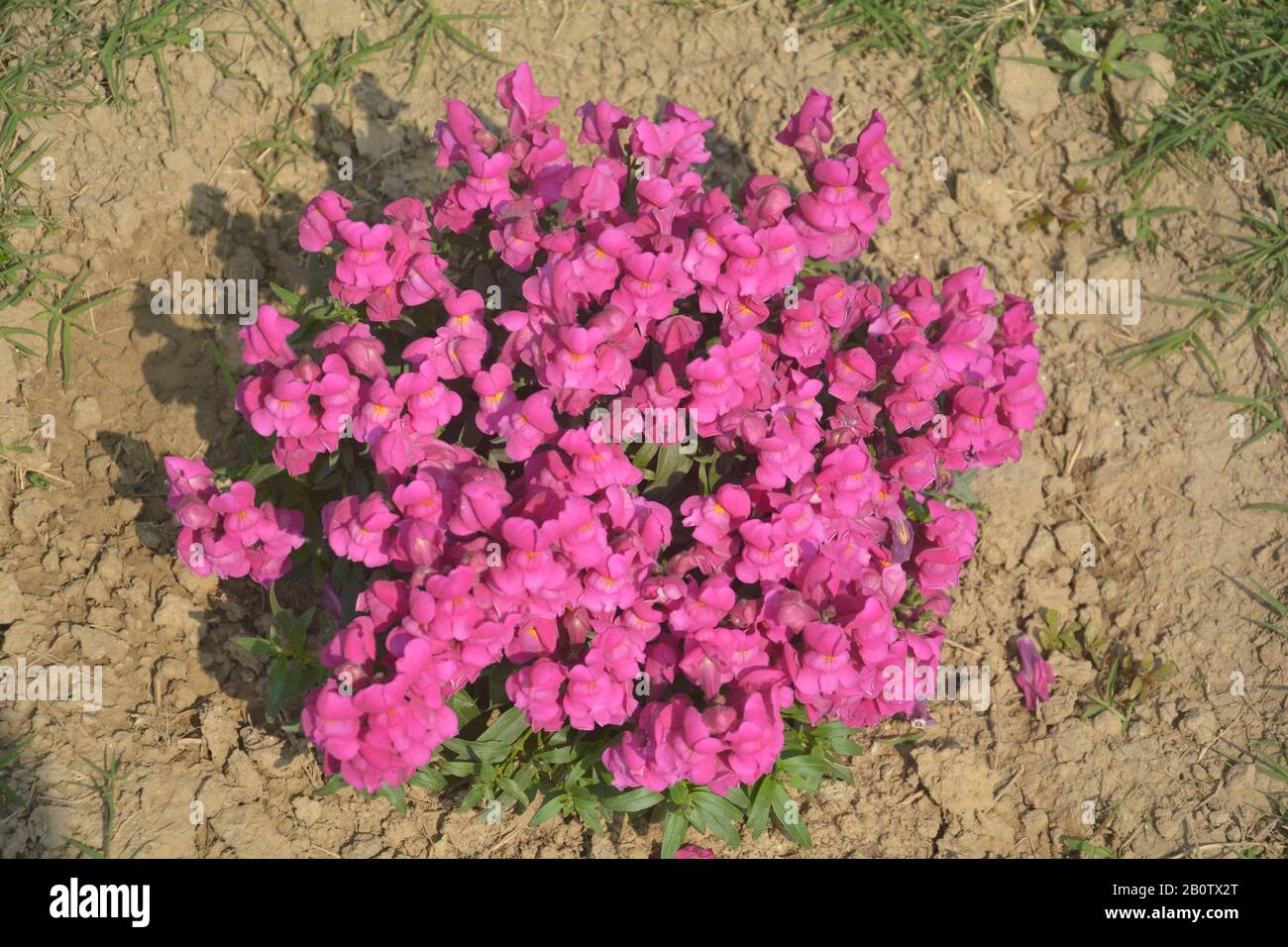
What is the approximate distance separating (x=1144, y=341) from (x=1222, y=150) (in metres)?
0.98

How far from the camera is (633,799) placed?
3.66 m

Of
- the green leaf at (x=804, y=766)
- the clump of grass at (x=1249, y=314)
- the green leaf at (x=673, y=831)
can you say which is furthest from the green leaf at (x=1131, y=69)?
the green leaf at (x=673, y=831)

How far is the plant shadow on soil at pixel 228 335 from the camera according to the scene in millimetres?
4340

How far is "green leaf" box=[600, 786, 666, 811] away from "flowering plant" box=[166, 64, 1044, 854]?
0.04 feet

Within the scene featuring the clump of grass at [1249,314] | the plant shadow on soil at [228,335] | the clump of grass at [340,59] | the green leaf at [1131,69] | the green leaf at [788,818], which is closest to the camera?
the green leaf at [788,818]

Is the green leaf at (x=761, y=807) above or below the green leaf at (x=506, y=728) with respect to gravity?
below

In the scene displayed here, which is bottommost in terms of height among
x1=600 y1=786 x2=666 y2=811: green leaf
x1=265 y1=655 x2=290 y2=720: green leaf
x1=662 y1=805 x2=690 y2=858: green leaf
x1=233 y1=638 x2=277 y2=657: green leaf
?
x1=662 y1=805 x2=690 y2=858: green leaf

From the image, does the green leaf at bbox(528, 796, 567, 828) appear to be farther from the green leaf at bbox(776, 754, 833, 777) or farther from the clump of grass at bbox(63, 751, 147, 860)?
the clump of grass at bbox(63, 751, 147, 860)

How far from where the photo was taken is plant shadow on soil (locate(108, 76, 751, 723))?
14.2 feet

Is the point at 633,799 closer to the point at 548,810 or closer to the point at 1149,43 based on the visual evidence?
the point at 548,810

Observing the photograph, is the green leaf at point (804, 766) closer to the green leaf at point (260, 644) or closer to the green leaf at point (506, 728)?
the green leaf at point (506, 728)

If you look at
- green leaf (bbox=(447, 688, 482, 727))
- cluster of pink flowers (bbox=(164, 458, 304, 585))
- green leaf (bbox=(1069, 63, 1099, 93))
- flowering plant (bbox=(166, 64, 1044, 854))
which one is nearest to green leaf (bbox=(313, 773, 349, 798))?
flowering plant (bbox=(166, 64, 1044, 854))

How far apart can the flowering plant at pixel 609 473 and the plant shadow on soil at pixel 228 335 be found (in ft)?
1.83
